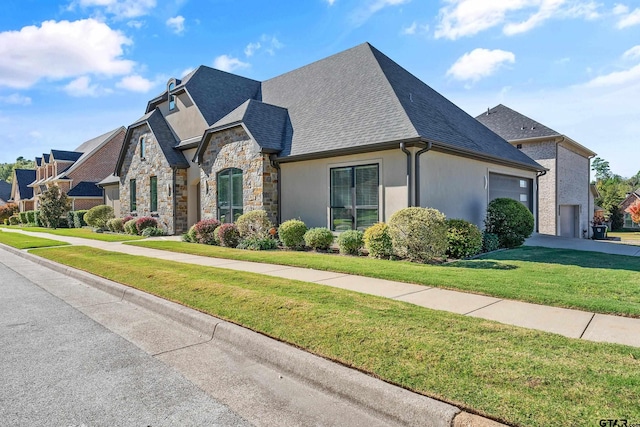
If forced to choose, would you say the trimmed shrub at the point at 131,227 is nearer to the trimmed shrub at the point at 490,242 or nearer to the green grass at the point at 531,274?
the green grass at the point at 531,274

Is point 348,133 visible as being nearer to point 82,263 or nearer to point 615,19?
point 615,19

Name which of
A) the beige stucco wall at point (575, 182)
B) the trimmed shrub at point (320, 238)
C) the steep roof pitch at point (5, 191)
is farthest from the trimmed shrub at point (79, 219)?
the steep roof pitch at point (5, 191)

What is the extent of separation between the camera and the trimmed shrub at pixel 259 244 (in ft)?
43.0

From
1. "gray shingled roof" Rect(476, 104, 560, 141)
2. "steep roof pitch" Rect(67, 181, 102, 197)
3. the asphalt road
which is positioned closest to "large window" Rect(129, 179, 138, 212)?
"steep roof pitch" Rect(67, 181, 102, 197)

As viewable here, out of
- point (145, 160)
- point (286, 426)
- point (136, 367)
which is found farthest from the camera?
point (145, 160)

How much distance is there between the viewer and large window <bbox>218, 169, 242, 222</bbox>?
15.7 metres

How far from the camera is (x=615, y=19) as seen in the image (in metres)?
9.16

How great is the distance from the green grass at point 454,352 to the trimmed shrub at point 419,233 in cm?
408

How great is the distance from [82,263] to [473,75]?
1488cm

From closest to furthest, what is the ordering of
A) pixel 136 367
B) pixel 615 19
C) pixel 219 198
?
pixel 136 367
pixel 615 19
pixel 219 198

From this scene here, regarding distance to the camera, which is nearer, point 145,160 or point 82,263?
point 82,263

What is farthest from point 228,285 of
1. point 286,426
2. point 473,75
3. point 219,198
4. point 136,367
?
point 473,75

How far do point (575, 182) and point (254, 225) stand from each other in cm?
2289

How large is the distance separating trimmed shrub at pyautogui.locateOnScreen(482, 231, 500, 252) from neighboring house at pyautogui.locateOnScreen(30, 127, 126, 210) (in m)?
35.3
